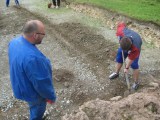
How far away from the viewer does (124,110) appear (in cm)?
597

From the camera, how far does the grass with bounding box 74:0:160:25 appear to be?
1182 centimetres

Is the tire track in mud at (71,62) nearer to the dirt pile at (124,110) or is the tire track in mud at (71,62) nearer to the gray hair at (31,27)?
the dirt pile at (124,110)

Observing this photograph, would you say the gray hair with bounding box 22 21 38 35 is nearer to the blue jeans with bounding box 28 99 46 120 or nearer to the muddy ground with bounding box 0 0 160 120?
the blue jeans with bounding box 28 99 46 120

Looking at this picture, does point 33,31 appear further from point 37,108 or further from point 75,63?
point 75,63

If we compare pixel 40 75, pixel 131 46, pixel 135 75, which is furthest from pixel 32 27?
pixel 135 75

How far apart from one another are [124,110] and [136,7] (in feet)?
27.3

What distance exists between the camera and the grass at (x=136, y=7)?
11.8 m

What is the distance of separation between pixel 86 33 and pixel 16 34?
3218 mm

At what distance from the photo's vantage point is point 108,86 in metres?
7.98

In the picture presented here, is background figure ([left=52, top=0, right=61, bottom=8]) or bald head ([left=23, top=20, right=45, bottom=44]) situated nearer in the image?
bald head ([left=23, top=20, right=45, bottom=44])

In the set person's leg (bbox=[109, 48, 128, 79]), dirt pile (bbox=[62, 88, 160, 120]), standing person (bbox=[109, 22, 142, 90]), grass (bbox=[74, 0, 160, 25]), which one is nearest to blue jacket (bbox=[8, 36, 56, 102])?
dirt pile (bbox=[62, 88, 160, 120])

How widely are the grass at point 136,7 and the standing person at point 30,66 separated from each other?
7268 mm

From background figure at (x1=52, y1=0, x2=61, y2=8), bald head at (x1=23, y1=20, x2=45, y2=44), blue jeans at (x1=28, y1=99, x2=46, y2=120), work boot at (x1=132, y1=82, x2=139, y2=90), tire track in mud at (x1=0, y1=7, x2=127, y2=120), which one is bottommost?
tire track in mud at (x1=0, y1=7, x2=127, y2=120)

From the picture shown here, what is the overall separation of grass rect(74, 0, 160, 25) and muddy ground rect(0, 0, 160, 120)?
1.16m
